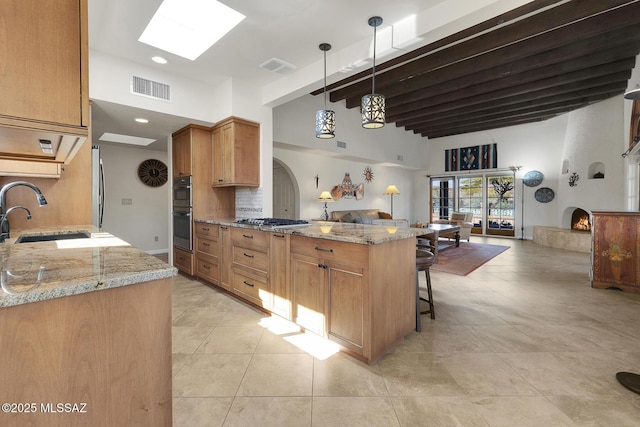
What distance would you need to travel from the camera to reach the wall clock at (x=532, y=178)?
313 inches

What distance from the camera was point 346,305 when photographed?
6.54ft

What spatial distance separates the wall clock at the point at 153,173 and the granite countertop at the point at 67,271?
199 inches

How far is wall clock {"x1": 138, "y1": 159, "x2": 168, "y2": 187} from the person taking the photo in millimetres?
5824

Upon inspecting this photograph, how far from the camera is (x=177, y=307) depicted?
2936 mm

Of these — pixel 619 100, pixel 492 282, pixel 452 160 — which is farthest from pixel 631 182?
pixel 452 160

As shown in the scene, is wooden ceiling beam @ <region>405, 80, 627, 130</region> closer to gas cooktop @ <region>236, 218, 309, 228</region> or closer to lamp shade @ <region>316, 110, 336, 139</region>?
lamp shade @ <region>316, 110, 336, 139</region>

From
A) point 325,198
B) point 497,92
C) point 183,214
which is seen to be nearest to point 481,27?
point 497,92

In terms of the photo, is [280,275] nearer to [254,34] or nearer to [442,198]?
[254,34]

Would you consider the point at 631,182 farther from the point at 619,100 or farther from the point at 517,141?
the point at 517,141

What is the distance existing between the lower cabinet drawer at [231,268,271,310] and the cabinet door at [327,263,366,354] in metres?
0.84

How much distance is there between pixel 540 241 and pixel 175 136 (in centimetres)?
868

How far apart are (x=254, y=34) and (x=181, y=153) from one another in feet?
7.37

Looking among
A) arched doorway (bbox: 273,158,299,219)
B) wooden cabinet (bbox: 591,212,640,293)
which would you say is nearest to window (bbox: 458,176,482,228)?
wooden cabinet (bbox: 591,212,640,293)

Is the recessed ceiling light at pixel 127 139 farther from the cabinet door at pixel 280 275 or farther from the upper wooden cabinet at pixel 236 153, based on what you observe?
the cabinet door at pixel 280 275
